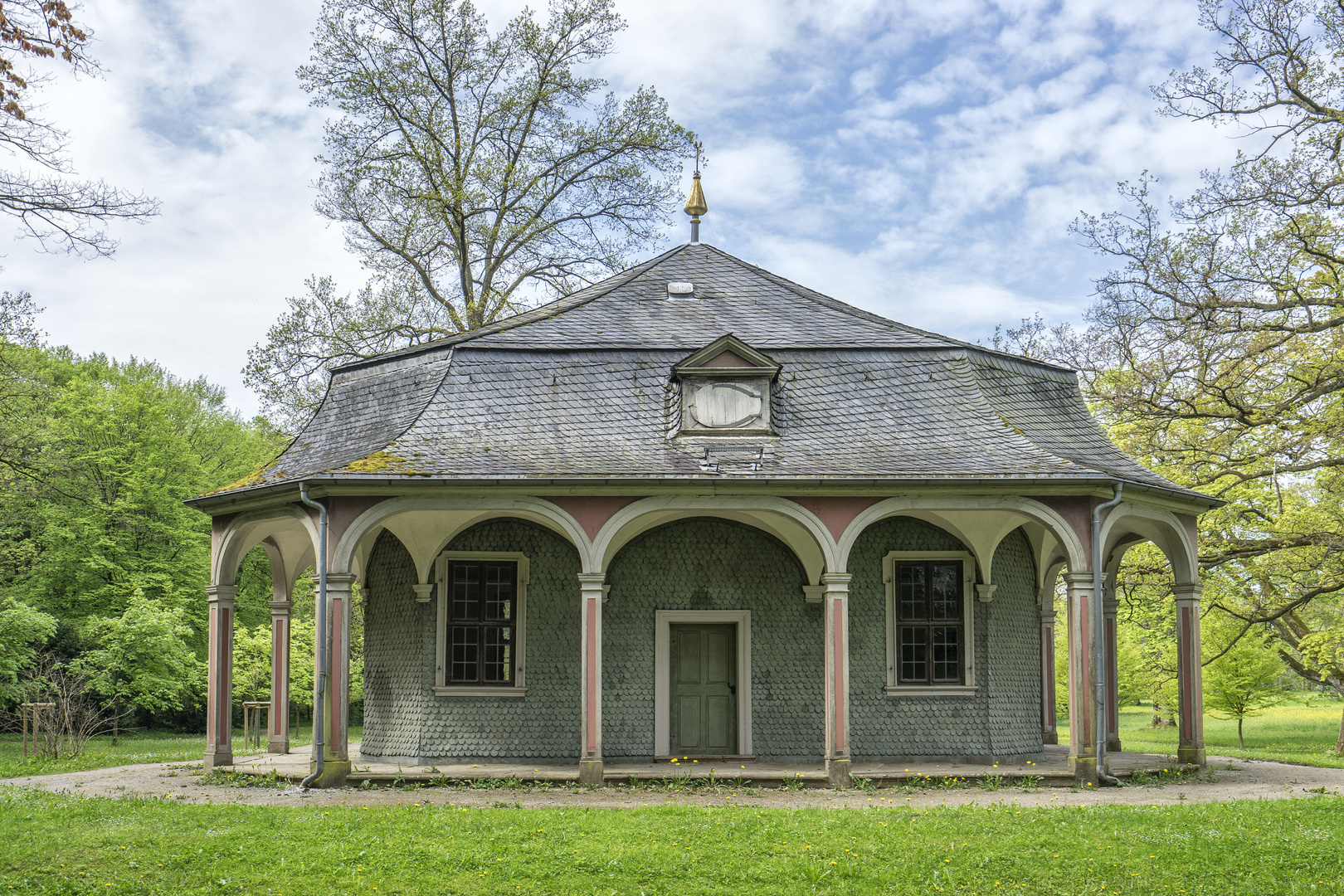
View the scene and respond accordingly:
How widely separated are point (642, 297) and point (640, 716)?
6.45 metres

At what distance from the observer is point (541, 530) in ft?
51.8

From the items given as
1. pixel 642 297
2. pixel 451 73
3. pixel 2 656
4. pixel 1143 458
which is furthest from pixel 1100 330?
pixel 2 656

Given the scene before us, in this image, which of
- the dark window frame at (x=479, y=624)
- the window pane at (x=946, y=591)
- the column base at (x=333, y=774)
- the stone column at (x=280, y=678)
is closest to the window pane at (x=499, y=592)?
the dark window frame at (x=479, y=624)

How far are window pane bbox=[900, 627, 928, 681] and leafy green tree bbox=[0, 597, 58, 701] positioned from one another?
1718 centimetres

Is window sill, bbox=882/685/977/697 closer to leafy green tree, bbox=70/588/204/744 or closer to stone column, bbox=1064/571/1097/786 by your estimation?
stone column, bbox=1064/571/1097/786

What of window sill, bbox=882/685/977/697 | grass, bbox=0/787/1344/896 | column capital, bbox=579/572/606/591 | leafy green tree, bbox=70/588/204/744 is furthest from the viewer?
leafy green tree, bbox=70/588/204/744

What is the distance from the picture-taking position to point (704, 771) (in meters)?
14.1

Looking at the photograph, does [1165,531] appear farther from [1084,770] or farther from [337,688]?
[337,688]

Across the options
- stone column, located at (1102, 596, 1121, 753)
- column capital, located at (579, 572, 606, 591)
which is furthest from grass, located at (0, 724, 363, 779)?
stone column, located at (1102, 596, 1121, 753)

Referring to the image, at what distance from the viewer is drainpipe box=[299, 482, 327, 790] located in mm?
13258

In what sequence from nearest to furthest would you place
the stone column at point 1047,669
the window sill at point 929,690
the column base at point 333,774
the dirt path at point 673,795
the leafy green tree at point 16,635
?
the dirt path at point 673,795
the column base at point 333,774
the window sill at point 929,690
the stone column at point 1047,669
the leafy green tree at point 16,635

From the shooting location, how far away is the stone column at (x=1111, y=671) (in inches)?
719

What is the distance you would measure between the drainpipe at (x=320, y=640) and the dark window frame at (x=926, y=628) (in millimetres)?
7486

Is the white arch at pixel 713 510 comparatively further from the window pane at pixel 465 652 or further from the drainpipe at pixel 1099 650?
the drainpipe at pixel 1099 650
